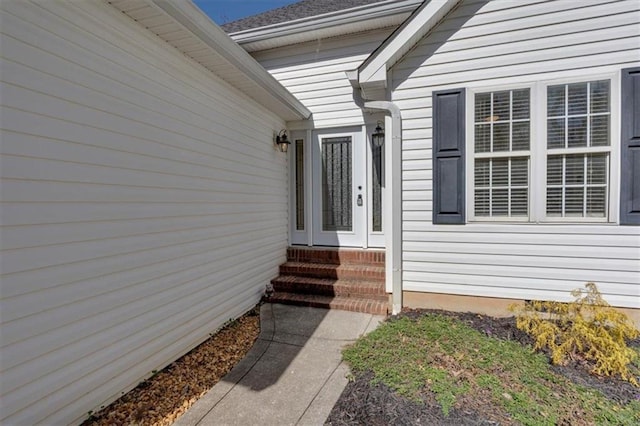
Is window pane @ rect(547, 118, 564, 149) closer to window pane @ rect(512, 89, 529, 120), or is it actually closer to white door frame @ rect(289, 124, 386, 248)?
window pane @ rect(512, 89, 529, 120)

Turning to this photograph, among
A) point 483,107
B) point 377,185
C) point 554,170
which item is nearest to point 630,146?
point 554,170

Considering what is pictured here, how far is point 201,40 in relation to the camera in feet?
10.0

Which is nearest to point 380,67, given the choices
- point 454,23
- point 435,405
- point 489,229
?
point 454,23

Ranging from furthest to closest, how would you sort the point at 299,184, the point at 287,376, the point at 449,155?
1. the point at 299,184
2. the point at 449,155
3. the point at 287,376

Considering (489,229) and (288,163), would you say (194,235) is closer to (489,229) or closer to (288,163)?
(288,163)

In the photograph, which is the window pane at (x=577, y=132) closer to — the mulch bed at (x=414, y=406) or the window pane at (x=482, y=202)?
the window pane at (x=482, y=202)

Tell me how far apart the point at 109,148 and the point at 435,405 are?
3161 mm

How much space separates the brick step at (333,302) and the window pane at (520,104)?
9.43 feet

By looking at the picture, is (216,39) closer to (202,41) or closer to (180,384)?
(202,41)

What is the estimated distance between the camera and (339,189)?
571 centimetres

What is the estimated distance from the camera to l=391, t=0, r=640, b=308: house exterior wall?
3.57 m

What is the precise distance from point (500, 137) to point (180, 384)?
14.2 ft

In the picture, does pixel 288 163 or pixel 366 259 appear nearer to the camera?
pixel 366 259

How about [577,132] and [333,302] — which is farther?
[333,302]
